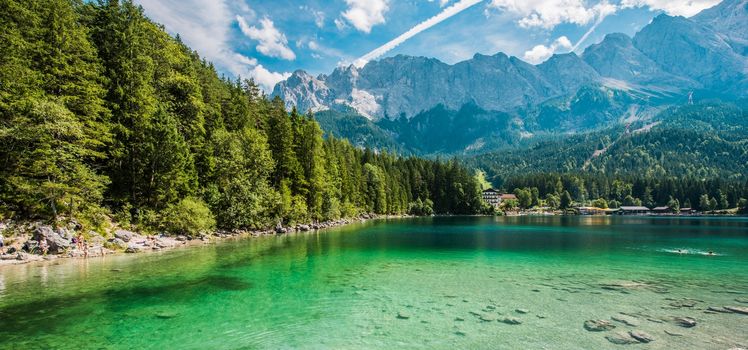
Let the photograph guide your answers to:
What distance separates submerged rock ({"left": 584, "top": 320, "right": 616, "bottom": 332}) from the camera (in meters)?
15.6

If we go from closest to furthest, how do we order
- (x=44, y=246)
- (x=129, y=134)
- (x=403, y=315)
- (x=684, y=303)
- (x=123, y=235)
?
(x=403, y=315) < (x=684, y=303) < (x=44, y=246) < (x=123, y=235) < (x=129, y=134)

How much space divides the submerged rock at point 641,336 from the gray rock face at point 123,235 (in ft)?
129

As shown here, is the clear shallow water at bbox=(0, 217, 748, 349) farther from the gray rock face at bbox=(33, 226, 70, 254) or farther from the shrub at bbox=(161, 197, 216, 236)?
the shrub at bbox=(161, 197, 216, 236)

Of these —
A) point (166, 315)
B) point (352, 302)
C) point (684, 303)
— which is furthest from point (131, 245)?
point (684, 303)

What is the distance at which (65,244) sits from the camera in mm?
30891

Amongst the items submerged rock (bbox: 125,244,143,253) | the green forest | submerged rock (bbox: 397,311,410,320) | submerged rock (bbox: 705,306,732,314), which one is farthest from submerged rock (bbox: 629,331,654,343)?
the green forest

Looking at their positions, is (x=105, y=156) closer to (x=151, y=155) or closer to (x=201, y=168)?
(x=151, y=155)

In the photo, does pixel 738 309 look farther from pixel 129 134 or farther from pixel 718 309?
pixel 129 134

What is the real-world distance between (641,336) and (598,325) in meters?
1.63

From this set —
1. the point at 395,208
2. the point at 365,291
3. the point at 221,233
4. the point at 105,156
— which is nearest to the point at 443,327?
the point at 365,291

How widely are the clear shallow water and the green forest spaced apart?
8829 millimetres

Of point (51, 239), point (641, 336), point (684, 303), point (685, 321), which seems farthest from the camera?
point (51, 239)

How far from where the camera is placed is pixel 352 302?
2036cm

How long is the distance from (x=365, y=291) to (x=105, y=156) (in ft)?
100
